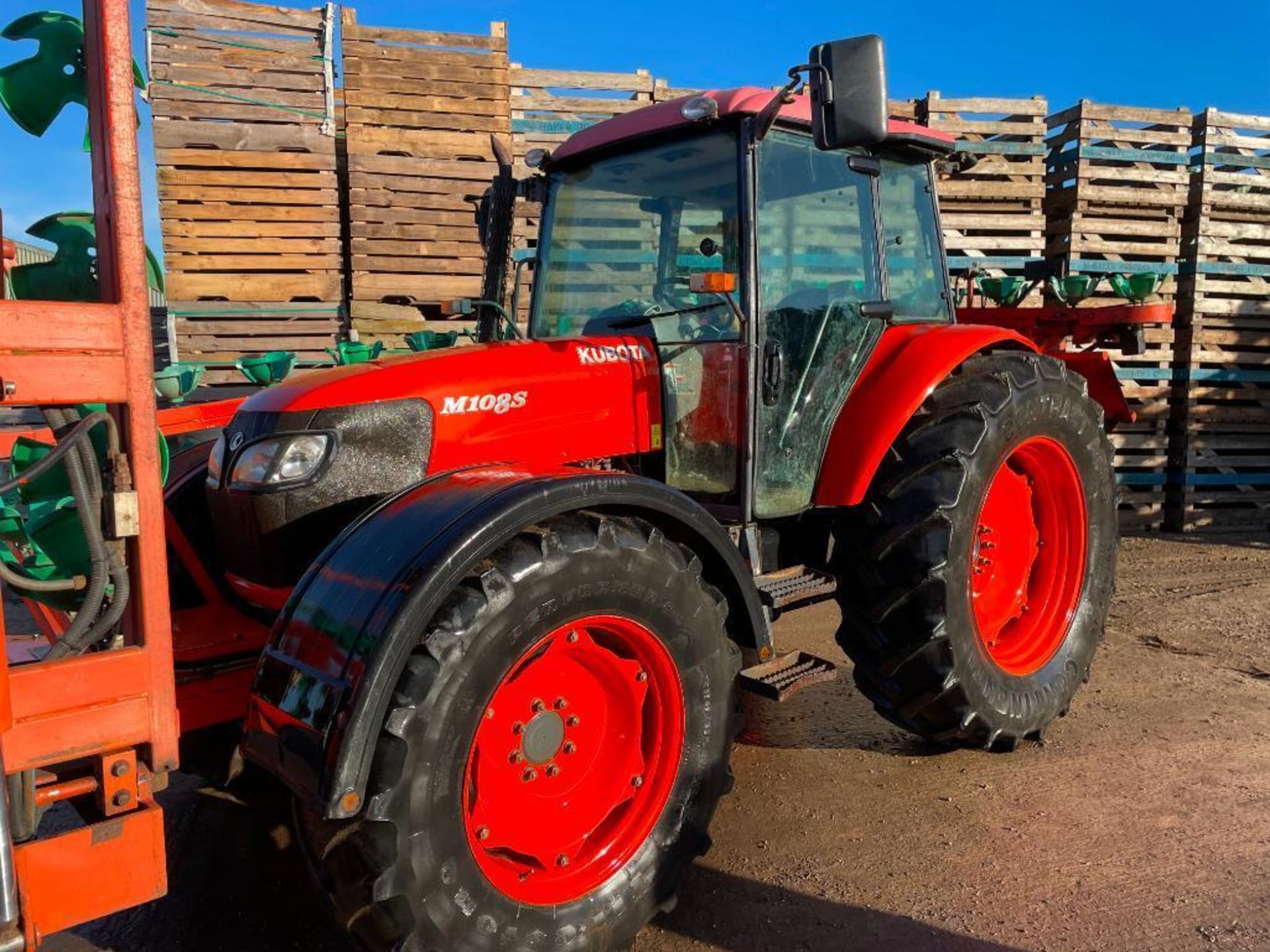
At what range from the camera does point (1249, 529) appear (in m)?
8.03

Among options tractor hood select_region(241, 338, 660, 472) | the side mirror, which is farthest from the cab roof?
tractor hood select_region(241, 338, 660, 472)

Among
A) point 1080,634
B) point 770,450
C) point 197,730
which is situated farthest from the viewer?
point 1080,634

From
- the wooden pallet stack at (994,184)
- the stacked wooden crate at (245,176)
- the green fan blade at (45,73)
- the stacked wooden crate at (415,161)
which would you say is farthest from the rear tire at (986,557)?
the stacked wooden crate at (245,176)

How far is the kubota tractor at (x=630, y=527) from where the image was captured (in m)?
1.94

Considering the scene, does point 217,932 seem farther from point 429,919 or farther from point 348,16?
point 348,16

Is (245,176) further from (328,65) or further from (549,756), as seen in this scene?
(549,756)

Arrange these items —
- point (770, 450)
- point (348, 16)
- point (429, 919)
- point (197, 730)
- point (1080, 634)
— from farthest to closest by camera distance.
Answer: point (348, 16)
point (1080, 634)
point (770, 450)
point (197, 730)
point (429, 919)

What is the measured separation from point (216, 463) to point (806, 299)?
193cm

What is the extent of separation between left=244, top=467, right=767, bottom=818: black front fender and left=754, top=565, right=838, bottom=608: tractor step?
97cm

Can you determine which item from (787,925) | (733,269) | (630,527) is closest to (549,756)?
(630,527)

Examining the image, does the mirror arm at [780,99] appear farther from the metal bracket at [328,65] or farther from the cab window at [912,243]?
the metal bracket at [328,65]

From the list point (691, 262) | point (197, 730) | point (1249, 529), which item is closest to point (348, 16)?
point (691, 262)

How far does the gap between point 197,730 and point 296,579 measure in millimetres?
491

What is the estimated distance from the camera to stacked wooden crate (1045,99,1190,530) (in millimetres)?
7695
